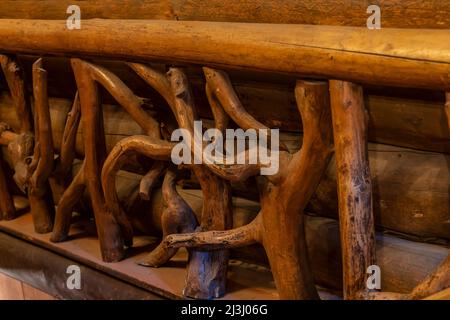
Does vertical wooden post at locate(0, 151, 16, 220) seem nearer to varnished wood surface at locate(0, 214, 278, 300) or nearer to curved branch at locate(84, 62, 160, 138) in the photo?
varnished wood surface at locate(0, 214, 278, 300)

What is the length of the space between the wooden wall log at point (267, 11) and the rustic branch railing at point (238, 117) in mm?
103

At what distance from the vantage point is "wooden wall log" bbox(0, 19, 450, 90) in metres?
1.25

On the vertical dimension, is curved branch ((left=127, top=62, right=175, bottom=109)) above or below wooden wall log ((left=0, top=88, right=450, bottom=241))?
above

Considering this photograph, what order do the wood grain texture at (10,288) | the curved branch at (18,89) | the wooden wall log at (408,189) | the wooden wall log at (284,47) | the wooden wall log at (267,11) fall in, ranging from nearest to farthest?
1. the wooden wall log at (284,47)
2. the wooden wall log at (267,11)
3. the wooden wall log at (408,189)
4. the curved branch at (18,89)
5. the wood grain texture at (10,288)

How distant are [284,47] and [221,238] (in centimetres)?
56

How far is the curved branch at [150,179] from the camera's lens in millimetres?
1897

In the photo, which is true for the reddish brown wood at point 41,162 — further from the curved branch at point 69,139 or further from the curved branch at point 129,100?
the curved branch at point 129,100

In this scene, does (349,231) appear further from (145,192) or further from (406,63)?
(145,192)

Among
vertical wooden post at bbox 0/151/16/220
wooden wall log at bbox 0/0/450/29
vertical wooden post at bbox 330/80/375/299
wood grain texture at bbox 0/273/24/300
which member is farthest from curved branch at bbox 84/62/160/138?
wood grain texture at bbox 0/273/24/300

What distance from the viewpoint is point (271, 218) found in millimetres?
1621

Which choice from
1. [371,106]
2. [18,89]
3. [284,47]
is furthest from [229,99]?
[18,89]

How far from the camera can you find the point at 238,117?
5.21 feet

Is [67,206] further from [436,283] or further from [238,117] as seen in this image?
[436,283]

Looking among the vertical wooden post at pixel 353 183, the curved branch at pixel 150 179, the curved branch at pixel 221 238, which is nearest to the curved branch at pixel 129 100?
the curved branch at pixel 150 179
